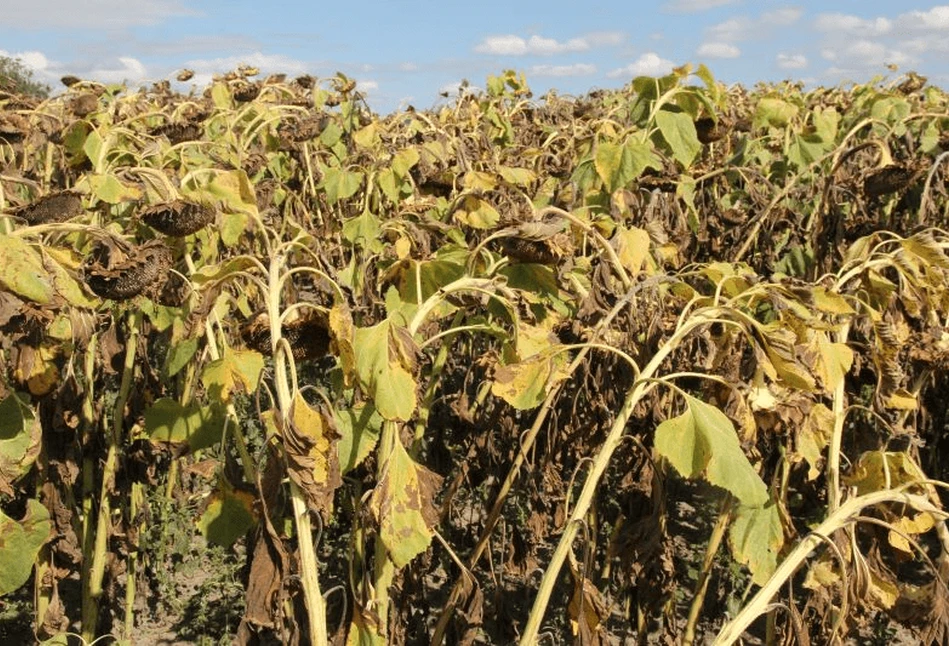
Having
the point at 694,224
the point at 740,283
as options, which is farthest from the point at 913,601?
the point at 694,224

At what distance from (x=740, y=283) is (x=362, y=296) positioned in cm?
122

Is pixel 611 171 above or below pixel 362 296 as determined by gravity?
above

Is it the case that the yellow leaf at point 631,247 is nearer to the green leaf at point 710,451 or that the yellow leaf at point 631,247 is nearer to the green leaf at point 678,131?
the green leaf at point 678,131

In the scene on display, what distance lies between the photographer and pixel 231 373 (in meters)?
1.62

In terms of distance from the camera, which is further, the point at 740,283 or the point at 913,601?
the point at 740,283

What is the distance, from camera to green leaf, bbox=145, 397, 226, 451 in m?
1.78

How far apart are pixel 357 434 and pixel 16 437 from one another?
582 mm

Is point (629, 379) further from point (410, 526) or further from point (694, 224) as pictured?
point (694, 224)

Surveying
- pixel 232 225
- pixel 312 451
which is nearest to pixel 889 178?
pixel 232 225

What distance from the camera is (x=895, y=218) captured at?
4000mm

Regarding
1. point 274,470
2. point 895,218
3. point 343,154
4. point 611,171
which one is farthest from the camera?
point 343,154

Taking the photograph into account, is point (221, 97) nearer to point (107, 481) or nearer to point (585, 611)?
point (107, 481)

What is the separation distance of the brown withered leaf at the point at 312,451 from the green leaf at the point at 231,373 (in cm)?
18

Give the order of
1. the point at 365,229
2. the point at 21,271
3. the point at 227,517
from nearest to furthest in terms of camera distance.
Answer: the point at 21,271 → the point at 227,517 → the point at 365,229
